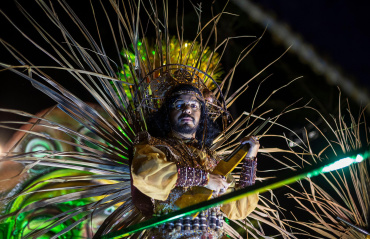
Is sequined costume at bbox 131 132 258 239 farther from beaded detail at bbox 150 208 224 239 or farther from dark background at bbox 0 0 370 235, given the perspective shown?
Result: dark background at bbox 0 0 370 235

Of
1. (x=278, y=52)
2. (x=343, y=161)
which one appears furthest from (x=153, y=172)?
(x=278, y=52)

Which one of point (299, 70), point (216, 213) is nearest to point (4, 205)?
point (216, 213)

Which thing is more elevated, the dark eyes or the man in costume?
the dark eyes

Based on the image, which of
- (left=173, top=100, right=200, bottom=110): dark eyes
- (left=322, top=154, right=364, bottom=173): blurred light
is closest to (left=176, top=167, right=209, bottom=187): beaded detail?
(left=173, top=100, right=200, bottom=110): dark eyes

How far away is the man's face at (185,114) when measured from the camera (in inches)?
77.2

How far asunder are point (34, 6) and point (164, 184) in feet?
6.03

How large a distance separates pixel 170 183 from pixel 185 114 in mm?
524

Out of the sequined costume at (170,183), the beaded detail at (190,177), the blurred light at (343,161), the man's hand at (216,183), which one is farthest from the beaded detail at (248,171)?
the blurred light at (343,161)

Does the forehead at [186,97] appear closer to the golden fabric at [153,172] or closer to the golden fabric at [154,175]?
the golden fabric at [153,172]

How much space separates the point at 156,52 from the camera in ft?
7.98

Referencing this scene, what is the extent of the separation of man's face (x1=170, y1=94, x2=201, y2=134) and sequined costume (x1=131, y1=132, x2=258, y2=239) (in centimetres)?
7

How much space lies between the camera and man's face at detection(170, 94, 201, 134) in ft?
6.43

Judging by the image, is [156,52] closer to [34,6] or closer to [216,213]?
[34,6]

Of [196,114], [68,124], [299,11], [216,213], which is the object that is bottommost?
[216,213]
